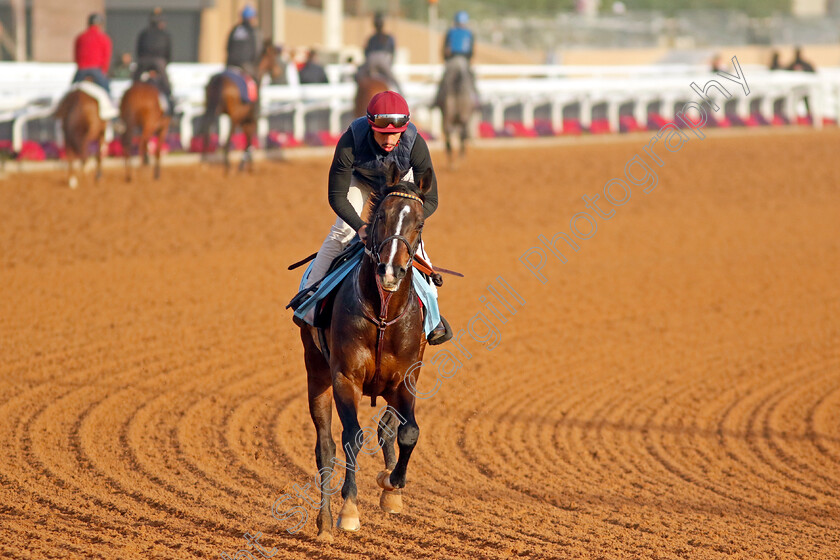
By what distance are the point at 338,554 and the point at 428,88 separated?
76.6 feet

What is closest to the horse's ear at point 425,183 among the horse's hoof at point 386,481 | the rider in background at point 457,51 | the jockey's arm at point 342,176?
the jockey's arm at point 342,176

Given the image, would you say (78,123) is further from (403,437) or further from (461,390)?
(403,437)

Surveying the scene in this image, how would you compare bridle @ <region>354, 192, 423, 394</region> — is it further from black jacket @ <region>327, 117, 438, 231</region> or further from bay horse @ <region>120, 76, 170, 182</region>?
bay horse @ <region>120, 76, 170, 182</region>

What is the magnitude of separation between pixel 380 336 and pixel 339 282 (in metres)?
0.48

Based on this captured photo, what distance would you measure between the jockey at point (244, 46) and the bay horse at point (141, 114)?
192 centimetres

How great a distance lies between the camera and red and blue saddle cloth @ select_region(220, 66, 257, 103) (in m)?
20.2

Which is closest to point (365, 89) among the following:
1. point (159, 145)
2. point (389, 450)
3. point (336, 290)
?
point (159, 145)

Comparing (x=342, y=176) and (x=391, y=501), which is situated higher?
(x=342, y=176)

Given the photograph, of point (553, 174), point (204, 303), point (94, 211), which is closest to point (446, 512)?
point (204, 303)

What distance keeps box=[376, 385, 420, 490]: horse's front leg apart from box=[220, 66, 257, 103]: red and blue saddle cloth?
15.4 meters

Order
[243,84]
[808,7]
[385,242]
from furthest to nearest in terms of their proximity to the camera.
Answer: [808,7], [243,84], [385,242]

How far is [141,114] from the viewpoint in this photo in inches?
742

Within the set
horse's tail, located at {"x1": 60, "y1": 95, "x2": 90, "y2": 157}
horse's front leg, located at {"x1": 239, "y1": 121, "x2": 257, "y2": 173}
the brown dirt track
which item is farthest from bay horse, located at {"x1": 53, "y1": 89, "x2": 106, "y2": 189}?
horse's front leg, located at {"x1": 239, "y1": 121, "x2": 257, "y2": 173}

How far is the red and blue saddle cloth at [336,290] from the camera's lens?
578 centimetres
